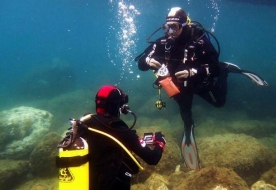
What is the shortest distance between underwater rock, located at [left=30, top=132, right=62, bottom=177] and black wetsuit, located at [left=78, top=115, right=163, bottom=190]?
18.2ft

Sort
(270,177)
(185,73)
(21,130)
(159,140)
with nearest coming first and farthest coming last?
1. (159,140)
2. (185,73)
3. (270,177)
4. (21,130)

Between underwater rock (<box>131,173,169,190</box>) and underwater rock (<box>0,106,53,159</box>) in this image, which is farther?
underwater rock (<box>0,106,53,159</box>)

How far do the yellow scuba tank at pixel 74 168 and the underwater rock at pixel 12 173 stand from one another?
6819 mm

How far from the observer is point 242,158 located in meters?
6.95

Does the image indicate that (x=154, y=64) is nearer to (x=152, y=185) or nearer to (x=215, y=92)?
(x=215, y=92)

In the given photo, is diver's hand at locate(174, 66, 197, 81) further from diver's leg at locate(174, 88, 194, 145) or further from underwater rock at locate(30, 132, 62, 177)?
underwater rock at locate(30, 132, 62, 177)

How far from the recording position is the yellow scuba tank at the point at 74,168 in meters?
2.92

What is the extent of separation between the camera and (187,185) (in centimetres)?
553

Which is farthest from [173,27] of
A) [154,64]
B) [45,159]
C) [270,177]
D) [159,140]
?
[45,159]

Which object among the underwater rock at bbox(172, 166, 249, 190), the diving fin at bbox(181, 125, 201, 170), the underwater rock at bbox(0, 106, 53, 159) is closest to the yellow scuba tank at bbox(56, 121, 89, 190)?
the underwater rock at bbox(172, 166, 249, 190)

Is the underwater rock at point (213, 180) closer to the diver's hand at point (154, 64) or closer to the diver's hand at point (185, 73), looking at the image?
the diver's hand at point (185, 73)

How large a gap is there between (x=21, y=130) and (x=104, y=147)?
1110cm

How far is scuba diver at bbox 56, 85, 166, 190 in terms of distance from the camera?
2.97 meters

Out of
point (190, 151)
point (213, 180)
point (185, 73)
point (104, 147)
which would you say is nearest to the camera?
point (104, 147)
